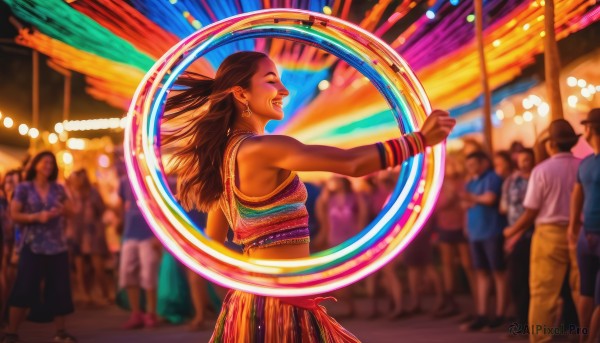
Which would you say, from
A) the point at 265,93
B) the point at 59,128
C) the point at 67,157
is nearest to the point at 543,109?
the point at 265,93

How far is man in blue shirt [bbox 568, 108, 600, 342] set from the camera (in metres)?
6.03

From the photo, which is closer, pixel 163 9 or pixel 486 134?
pixel 163 9

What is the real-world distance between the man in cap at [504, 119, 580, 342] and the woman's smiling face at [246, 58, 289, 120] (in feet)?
12.6

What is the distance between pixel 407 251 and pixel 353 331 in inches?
62.0

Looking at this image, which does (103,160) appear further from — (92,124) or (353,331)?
(353,331)

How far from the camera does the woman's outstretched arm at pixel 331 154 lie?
10.2ft

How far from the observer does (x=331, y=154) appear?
3.13 m

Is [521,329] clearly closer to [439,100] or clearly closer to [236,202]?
[236,202]

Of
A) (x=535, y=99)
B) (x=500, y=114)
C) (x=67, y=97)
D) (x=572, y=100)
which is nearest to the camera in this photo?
(x=572, y=100)

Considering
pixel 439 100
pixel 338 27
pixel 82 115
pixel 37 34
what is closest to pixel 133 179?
pixel 338 27

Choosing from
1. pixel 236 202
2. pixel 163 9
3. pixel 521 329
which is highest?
pixel 163 9

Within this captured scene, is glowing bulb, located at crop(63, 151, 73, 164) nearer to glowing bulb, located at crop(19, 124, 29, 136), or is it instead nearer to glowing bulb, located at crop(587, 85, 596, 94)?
glowing bulb, located at crop(19, 124, 29, 136)

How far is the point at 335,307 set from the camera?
11.0 meters

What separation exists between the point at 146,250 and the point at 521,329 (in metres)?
4.02
